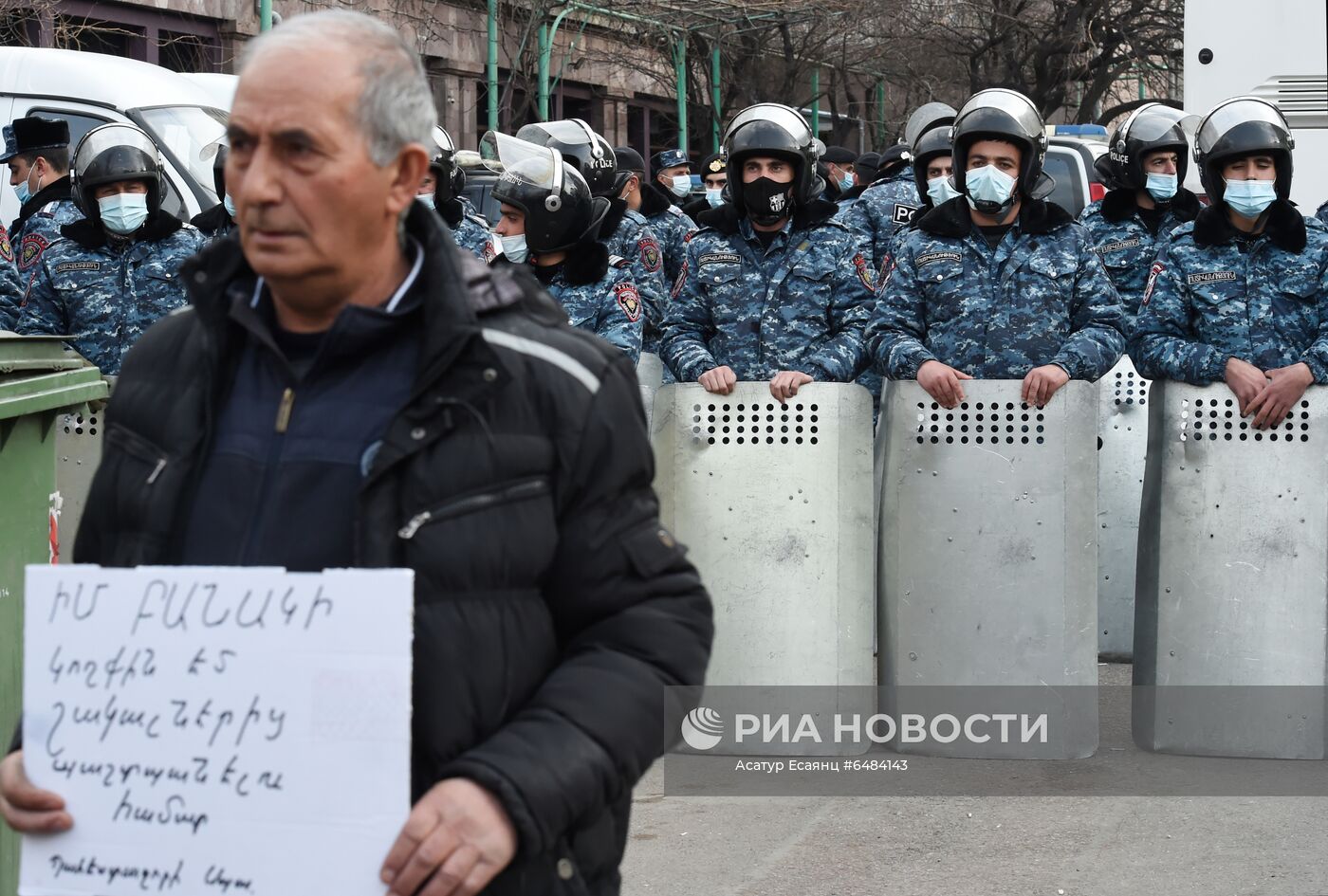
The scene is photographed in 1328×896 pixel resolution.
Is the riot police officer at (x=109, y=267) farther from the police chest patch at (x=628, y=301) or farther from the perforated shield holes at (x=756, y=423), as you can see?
the perforated shield holes at (x=756, y=423)

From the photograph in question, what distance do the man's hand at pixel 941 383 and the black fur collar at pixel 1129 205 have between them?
3.45 m

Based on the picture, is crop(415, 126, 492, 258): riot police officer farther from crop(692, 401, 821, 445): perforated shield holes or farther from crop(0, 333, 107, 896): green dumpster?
crop(0, 333, 107, 896): green dumpster

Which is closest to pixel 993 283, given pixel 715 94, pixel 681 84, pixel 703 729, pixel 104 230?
pixel 703 729

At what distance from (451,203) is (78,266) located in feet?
6.27

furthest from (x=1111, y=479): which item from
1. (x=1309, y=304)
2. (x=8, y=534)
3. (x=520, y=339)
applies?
(x=520, y=339)

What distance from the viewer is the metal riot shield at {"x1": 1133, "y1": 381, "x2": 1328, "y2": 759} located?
20.4 feet

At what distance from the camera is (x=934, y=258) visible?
21.4ft

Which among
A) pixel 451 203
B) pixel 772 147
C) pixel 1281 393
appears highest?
pixel 772 147

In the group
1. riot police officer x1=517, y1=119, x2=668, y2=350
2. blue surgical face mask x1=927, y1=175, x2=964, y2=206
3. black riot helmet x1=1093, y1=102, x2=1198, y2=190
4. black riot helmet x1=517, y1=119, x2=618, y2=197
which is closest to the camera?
blue surgical face mask x1=927, y1=175, x2=964, y2=206

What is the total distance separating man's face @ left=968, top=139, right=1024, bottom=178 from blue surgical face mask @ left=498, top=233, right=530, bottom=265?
1.77 metres

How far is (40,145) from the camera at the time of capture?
407 inches

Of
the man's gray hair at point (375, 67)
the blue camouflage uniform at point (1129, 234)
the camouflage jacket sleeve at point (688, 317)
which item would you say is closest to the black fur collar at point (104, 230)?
the camouflage jacket sleeve at point (688, 317)

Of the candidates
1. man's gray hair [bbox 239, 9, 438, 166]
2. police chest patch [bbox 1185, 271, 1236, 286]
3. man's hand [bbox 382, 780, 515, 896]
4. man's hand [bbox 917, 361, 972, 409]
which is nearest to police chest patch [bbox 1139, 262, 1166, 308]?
police chest patch [bbox 1185, 271, 1236, 286]

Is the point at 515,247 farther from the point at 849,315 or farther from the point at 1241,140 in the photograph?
the point at 1241,140
